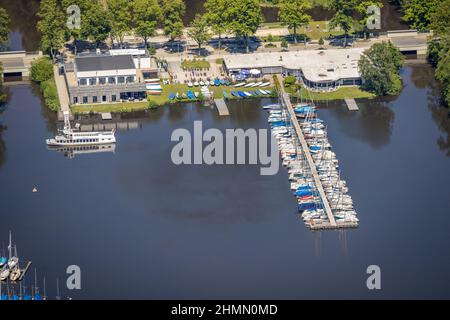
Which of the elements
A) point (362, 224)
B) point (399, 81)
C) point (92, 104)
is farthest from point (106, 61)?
point (362, 224)

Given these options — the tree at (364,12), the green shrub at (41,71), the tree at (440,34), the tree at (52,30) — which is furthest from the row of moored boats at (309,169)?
the tree at (52,30)

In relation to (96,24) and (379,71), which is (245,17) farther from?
(379,71)

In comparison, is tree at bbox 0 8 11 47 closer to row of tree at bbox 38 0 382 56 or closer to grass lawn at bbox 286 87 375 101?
row of tree at bbox 38 0 382 56

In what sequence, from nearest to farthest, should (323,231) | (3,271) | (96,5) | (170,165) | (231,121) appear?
1. (3,271)
2. (323,231)
3. (170,165)
4. (231,121)
5. (96,5)

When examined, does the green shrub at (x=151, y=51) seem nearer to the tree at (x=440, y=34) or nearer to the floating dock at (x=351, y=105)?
the floating dock at (x=351, y=105)

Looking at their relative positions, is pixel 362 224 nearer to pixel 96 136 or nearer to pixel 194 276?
pixel 194 276

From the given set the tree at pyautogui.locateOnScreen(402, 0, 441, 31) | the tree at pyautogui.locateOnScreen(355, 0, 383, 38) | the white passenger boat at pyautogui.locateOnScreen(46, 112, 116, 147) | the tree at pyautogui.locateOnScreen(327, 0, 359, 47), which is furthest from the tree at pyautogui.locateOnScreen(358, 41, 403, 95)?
the white passenger boat at pyautogui.locateOnScreen(46, 112, 116, 147)

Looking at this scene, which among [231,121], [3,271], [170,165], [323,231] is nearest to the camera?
[3,271]
